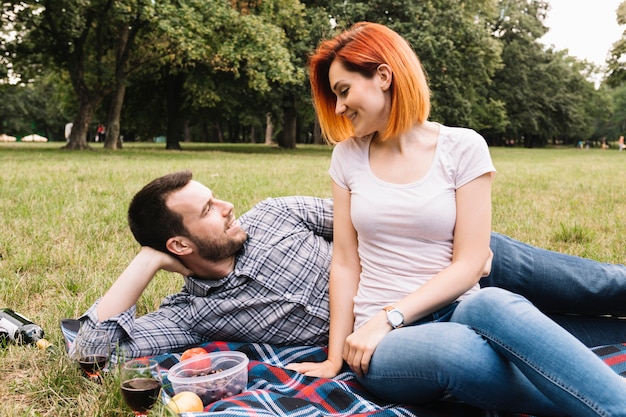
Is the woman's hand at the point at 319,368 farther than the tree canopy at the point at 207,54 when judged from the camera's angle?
No

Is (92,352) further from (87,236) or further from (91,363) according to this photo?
(87,236)

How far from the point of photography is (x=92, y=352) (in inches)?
96.8

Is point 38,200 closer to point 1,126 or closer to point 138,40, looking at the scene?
point 138,40

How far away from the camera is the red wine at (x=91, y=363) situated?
244 centimetres

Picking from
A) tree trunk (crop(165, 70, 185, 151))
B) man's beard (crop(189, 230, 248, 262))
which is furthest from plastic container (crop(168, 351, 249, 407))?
tree trunk (crop(165, 70, 185, 151))

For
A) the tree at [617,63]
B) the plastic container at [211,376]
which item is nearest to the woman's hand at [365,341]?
the plastic container at [211,376]

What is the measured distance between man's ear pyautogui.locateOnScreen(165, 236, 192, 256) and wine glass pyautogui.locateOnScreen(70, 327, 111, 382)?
1.68 ft

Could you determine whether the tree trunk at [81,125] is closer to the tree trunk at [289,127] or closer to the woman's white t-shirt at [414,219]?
the tree trunk at [289,127]

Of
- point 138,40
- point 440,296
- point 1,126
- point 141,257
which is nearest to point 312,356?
point 440,296

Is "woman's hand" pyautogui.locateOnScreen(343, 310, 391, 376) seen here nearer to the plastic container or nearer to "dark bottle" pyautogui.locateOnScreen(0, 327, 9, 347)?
the plastic container

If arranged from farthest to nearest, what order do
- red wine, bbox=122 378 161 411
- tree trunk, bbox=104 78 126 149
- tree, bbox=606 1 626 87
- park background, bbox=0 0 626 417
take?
1. tree, bbox=606 1 626 87
2. tree trunk, bbox=104 78 126 149
3. park background, bbox=0 0 626 417
4. red wine, bbox=122 378 161 411

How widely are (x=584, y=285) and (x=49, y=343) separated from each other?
276 centimetres

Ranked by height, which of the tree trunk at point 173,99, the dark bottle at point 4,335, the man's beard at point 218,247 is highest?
the tree trunk at point 173,99

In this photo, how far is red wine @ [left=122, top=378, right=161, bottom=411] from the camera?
2.05 metres
